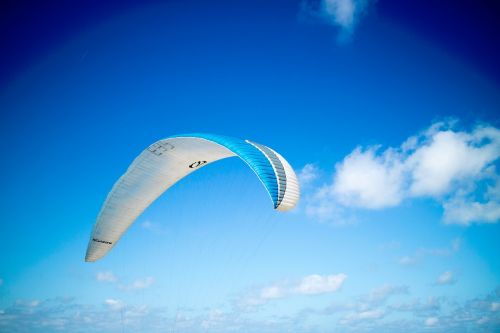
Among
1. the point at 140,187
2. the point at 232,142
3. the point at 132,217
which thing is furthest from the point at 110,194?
the point at 232,142

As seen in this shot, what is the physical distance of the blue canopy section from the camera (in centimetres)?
1277

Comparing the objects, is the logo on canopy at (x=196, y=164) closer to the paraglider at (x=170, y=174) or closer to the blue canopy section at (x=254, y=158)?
the paraglider at (x=170, y=174)

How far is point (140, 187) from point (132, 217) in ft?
9.48

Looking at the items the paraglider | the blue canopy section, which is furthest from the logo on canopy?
the blue canopy section

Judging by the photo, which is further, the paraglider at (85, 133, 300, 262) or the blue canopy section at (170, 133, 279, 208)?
the paraglider at (85, 133, 300, 262)

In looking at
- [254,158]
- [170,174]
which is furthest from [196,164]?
[254,158]

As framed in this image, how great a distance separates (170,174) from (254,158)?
7816mm

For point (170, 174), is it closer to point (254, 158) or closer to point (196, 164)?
point (196, 164)

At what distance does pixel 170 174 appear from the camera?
20.1m

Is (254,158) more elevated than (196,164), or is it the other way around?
(196,164)

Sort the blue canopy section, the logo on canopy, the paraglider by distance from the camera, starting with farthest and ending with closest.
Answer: the logo on canopy
the paraglider
the blue canopy section

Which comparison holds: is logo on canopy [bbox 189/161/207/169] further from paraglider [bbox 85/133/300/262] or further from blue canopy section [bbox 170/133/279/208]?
blue canopy section [bbox 170/133/279/208]

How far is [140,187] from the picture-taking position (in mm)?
19359

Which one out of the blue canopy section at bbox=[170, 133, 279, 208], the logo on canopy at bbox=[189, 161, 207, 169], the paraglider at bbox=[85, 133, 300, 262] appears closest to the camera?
the blue canopy section at bbox=[170, 133, 279, 208]
